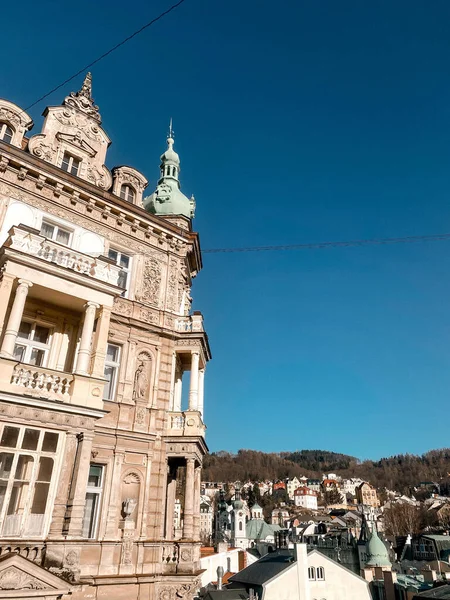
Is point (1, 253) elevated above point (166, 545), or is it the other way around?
point (1, 253)

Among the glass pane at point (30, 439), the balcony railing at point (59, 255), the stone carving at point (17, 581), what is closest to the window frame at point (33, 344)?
the balcony railing at point (59, 255)

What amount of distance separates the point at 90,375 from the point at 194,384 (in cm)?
485

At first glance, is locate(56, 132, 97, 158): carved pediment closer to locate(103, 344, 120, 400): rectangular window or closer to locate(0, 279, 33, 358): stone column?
locate(0, 279, 33, 358): stone column

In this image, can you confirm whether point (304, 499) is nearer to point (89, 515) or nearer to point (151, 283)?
point (151, 283)

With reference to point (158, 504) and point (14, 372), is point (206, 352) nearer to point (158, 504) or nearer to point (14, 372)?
point (158, 504)

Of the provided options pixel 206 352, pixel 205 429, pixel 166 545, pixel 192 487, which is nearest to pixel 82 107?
pixel 206 352

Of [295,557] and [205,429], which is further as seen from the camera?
Answer: [295,557]

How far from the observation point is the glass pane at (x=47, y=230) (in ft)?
55.5

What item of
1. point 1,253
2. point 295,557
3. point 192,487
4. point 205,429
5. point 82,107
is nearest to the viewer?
point 1,253

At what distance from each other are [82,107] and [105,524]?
653 inches

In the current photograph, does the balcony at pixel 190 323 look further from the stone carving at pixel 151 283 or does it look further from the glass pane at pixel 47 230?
the glass pane at pixel 47 230

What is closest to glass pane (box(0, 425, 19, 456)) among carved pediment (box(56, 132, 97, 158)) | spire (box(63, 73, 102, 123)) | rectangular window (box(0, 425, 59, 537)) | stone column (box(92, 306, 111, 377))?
rectangular window (box(0, 425, 59, 537))

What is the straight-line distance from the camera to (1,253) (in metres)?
14.2

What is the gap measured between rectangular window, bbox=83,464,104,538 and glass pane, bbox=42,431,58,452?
2.40m
